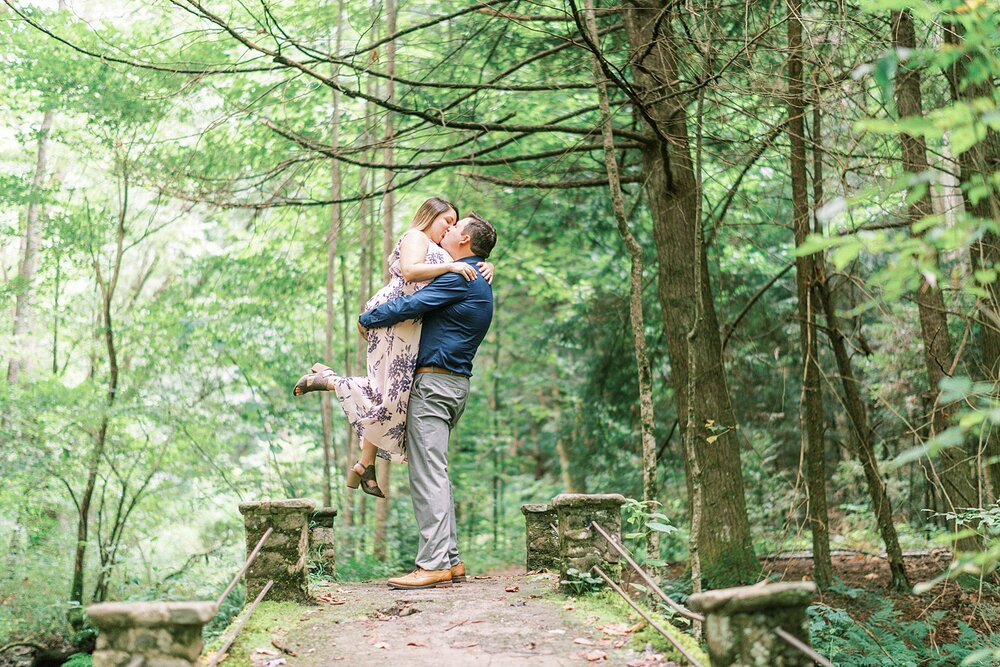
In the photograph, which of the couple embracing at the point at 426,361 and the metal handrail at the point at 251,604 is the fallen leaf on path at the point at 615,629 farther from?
the metal handrail at the point at 251,604

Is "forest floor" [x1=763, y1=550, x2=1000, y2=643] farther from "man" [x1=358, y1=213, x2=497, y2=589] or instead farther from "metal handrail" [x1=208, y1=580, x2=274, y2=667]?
"metal handrail" [x1=208, y1=580, x2=274, y2=667]

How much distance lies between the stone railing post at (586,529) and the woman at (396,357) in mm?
1323

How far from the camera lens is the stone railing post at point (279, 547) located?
5805mm

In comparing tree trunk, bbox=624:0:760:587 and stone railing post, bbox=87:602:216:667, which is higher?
tree trunk, bbox=624:0:760:587

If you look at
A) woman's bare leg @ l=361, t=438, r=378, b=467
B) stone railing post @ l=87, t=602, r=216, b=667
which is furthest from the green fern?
stone railing post @ l=87, t=602, r=216, b=667

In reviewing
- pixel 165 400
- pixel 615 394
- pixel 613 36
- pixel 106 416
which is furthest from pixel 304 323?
pixel 613 36

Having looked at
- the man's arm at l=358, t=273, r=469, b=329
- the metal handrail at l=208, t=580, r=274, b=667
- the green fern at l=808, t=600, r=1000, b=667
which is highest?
the man's arm at l=358, t=273, r=469, b=329

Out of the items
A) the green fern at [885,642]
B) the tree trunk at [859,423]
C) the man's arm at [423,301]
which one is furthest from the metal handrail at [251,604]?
the tree trunk at [859,423]

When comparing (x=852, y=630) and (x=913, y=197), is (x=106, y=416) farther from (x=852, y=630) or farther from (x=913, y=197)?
(x=913, y=197)

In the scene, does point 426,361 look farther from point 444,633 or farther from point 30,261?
point 30,261

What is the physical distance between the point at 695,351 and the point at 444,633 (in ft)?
13.4

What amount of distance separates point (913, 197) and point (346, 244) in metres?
8.87

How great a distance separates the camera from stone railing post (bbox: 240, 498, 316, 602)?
580 cm

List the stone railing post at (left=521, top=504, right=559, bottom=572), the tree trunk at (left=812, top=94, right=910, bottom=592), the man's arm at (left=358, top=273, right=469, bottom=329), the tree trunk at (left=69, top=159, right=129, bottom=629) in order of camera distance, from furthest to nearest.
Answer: the tree trunk at (left=69, top=159, right=129, bottom=629) < the tree trunk at (left=812, top=94, right=910, bottom=592) < the stone railing post at (left=521, top=504, right=559, bottom=572) < the man's arm at (left=358, top=273, right=469, bottom=329)
